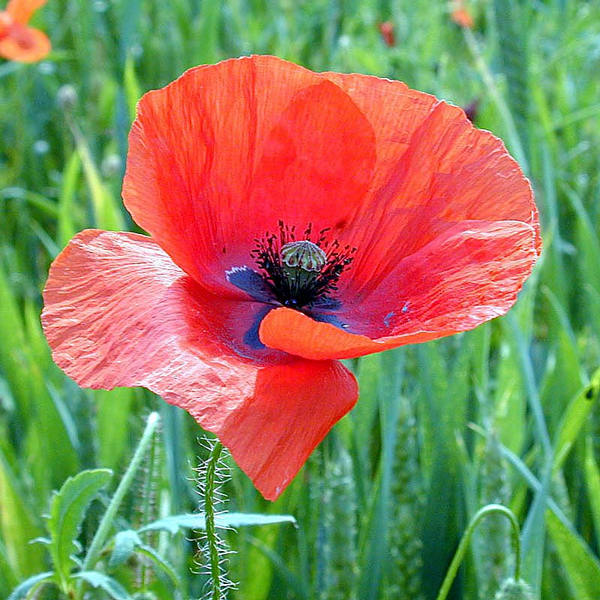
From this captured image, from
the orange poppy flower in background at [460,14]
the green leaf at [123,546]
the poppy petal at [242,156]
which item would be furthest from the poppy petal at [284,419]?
the orange poppy flower in background at [460,14]

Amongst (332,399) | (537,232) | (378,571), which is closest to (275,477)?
(332,399)

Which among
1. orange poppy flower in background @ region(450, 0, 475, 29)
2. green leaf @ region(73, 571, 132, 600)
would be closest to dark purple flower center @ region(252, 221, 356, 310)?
green leaf @ region(73, 571, 132, 600)

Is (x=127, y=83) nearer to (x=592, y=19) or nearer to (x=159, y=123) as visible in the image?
(x=159, y=123)

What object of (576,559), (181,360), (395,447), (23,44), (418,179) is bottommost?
(576,559)

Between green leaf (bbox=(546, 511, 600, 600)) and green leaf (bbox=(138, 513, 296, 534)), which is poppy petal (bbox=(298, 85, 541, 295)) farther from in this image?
green leaf (bbox=(546, 511, 600, 600))

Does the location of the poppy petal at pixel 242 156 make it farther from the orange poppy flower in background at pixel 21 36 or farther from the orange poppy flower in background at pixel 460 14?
the orange poppy flower in background at pixel 460 14

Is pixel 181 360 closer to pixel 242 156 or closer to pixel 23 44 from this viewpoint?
pixel 242 156

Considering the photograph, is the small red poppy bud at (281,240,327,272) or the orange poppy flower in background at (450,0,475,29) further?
the orange poppy flower in background at (450,0,475,29)

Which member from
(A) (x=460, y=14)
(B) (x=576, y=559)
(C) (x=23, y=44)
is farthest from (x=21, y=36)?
(B) (x=576, y=559)
